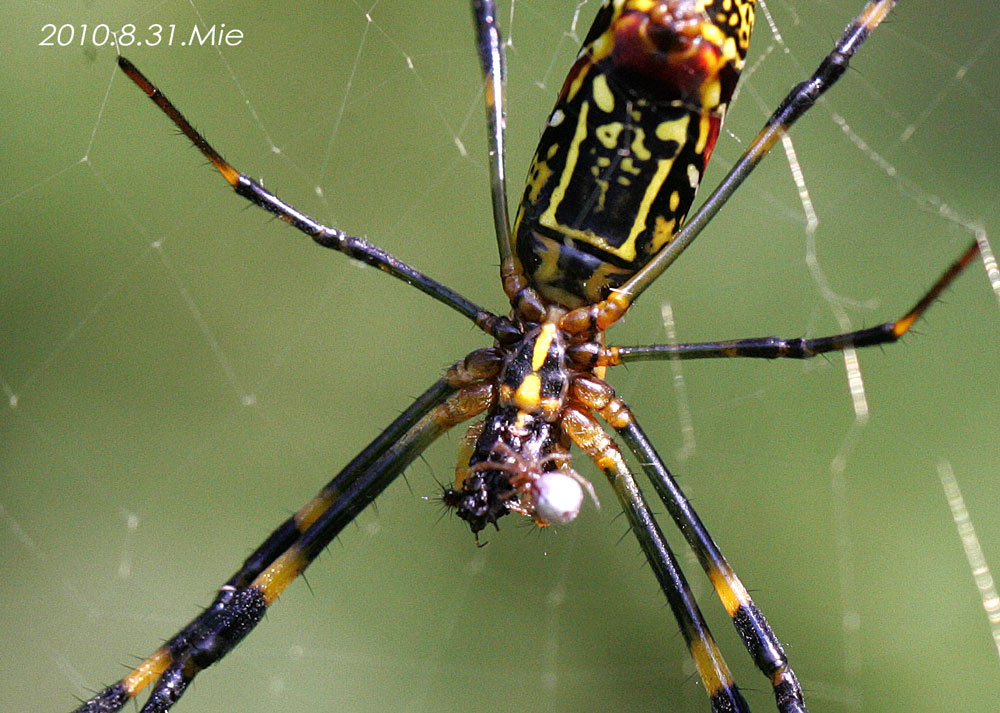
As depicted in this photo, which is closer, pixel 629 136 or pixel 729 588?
pixel 629 136

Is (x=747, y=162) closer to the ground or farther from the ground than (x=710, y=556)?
farther from the ground

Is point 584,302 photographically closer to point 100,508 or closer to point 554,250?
point 554,250

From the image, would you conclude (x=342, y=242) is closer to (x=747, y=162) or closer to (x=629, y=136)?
(x=629, y=136)

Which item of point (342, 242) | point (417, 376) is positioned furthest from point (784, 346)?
point (417, 376)

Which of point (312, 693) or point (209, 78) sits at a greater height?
point (209, 78)

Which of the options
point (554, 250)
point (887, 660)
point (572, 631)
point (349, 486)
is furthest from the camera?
point (572, 631)

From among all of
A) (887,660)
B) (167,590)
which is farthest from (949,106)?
(167,590)

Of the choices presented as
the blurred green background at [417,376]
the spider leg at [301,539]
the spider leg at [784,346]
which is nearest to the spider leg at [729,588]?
the spider leg at [784,346]

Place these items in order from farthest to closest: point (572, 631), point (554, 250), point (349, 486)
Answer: point (572, 631) < point (349, 486) < point (554, 250)
